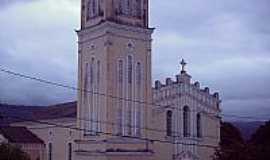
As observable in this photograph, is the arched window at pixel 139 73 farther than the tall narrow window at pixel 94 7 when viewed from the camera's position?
No

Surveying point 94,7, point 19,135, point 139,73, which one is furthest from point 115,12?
point 19,135

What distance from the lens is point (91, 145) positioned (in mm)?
46688

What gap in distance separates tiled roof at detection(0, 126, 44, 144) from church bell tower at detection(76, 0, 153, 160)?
762 cm

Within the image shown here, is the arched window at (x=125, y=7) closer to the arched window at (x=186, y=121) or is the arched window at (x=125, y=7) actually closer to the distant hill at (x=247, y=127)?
the arched window at (x=186, y=121)

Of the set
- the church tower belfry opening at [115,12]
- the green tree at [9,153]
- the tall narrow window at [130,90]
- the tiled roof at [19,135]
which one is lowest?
the green tree at [9,153]

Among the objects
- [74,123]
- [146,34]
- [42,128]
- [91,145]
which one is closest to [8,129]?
[42,128]

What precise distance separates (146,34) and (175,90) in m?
4.52

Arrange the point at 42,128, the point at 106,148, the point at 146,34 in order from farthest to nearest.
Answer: the point at 42,128
the point at 146,34
the point at 106,148

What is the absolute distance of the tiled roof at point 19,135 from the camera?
54.2 meters

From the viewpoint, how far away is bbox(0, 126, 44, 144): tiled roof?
54.2 m

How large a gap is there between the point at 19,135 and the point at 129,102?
1287 centimetres

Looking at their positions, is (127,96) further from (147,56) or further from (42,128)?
(42,128)

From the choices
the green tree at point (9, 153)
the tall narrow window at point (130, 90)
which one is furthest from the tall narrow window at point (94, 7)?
the green tree at point (9, 153)

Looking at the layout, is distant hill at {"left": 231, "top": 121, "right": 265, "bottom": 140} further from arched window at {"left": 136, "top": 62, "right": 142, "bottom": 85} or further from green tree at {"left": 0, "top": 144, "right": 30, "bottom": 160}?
green tree at {"left": 0, "top": 144, "right": 30, "bottom": 160}
